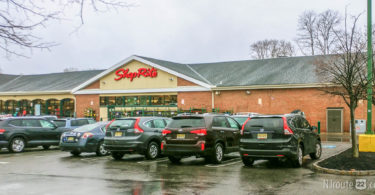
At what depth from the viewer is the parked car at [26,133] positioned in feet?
57.7

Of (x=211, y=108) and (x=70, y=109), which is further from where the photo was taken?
(x=70, y=109)

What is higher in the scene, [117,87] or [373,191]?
[117,87]

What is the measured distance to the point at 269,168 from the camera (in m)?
12.0

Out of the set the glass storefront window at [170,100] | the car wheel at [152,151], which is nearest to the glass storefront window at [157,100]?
the glass storefront window at [170,100]

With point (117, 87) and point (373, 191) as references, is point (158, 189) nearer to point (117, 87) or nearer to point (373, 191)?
point (373, 191)

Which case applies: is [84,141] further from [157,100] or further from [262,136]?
[157,100]

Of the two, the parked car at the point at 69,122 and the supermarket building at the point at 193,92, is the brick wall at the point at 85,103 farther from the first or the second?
the parked car at the point at 69,122

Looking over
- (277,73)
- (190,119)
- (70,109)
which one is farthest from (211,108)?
(190,119)

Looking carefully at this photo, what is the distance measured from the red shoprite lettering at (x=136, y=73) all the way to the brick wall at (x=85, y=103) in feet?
11.3

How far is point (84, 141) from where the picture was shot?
1554 cm

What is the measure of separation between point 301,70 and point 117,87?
16348 millimetres

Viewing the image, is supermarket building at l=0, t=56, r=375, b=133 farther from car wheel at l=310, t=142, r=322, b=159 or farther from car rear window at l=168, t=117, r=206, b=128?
car rear window at l=168, t=117, r=206, b=128

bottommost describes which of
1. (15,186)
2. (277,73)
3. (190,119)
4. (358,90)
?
(15,186)

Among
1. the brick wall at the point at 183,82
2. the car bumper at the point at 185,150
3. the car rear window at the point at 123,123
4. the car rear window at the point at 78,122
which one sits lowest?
the car bumper at the point at 185,150
